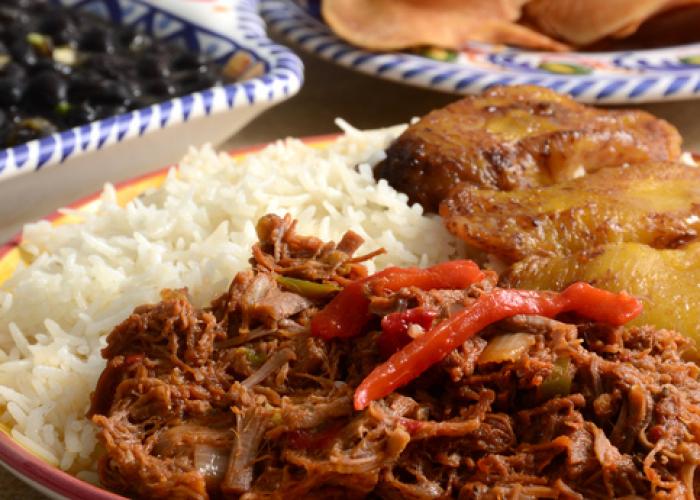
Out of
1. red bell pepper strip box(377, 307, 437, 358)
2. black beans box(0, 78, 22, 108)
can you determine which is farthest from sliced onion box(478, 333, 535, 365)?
black beans box(0, 78, 22, 108)

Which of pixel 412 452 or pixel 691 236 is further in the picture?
pixel 691 236

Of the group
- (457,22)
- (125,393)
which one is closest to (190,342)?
(125,393)

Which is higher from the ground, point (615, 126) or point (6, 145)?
point (615, 126)

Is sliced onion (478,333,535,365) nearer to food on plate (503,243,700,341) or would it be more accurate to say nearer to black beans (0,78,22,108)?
food on plate (503,243,700,341)

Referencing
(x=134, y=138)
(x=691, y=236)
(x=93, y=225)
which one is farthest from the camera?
(x=134, y=138)

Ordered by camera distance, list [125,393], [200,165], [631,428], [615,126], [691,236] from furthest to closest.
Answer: [200,165], [615,126], [691,236], [125,393], [631,428]

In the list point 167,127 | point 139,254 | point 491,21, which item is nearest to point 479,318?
point 139,254

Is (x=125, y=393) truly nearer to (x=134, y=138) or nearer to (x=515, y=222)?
(x=515, y=222)

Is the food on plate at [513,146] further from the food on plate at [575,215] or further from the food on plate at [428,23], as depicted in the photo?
the food on plate at [428,23]
